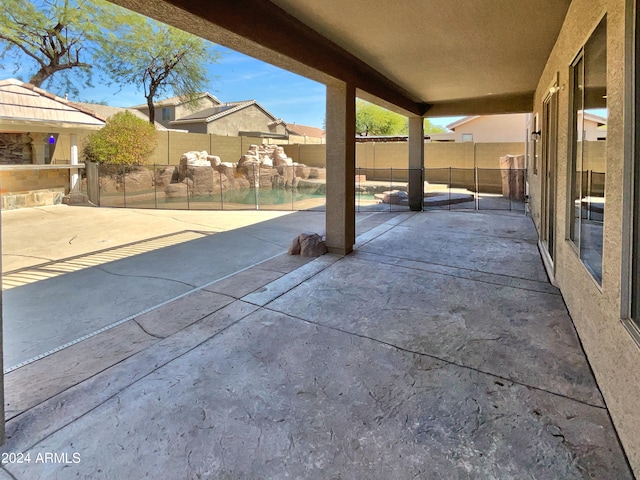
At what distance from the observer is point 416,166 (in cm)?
1059

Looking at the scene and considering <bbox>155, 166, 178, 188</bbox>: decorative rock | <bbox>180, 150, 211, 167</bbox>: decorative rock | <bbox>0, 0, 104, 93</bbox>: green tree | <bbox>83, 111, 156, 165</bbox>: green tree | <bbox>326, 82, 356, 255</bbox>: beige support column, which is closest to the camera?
<bbox>326, 82, 356, 255</bbox>: beige support column

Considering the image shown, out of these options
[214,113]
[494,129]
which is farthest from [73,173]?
[494,129]

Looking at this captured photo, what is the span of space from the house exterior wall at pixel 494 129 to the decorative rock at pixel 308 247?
84.8 feet

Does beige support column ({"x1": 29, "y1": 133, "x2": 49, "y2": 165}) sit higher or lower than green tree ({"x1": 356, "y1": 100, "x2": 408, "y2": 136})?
lower

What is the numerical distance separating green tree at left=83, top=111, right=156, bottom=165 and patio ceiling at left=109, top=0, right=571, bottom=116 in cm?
1219

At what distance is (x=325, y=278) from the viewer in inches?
185

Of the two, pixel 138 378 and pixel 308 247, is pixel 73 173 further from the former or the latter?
pixel 138 378

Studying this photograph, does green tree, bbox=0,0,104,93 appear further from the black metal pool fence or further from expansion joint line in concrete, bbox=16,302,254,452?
expansion joint line in concrete, bbox=16,302,254,452

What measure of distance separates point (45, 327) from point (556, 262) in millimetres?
4991

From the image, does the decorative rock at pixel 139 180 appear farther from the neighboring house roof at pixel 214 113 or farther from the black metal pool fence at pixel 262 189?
the neighboring house roof at pixel 214 113

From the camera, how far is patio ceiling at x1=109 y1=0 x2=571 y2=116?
137 inches

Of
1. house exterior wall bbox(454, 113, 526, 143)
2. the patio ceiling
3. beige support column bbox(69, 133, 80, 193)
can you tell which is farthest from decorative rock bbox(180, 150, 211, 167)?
house exterior wall bbox(454, 113, 526, 143)

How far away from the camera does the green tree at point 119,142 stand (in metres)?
15.1

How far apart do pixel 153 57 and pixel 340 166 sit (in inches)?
762
